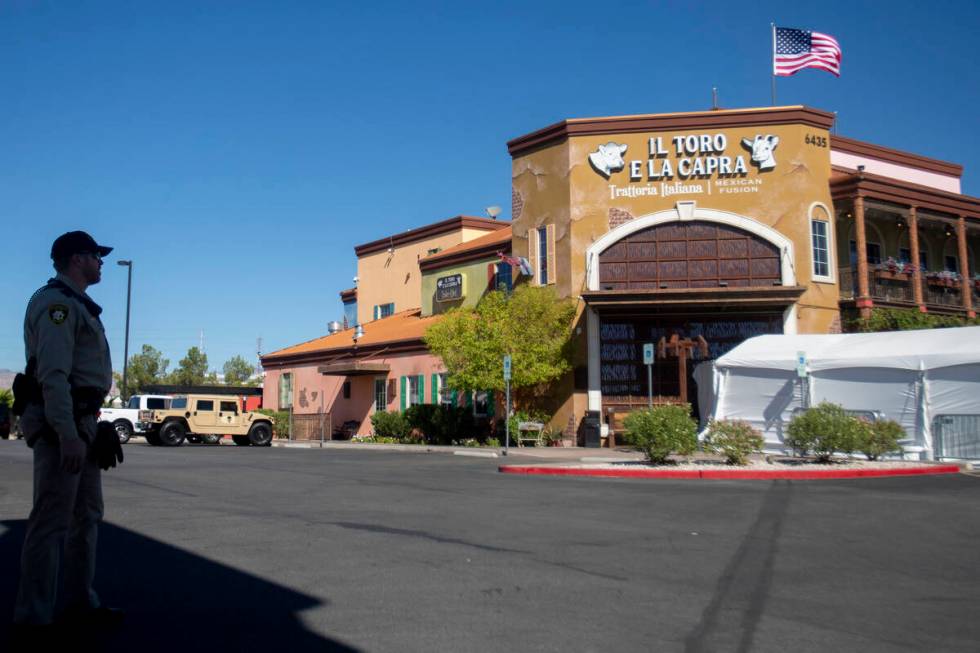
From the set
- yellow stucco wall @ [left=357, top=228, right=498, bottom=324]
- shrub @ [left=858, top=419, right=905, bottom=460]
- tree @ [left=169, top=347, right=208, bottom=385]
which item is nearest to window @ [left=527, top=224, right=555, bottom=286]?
yellow stucco wall @ [left=357, top=228, right=498, bottom=324]

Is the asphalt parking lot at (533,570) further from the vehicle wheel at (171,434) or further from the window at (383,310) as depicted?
the window at (383,310)

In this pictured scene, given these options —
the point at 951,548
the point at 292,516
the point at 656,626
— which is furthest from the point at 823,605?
the point at 292,516

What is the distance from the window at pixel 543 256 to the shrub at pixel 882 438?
13081mm

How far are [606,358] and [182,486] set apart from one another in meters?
16.9

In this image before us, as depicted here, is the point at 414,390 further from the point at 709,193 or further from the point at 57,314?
the point at 57,314

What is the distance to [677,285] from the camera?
90.2ft

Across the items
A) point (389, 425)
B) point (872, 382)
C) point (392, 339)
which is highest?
point (392, 339)

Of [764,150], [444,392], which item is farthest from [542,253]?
[764,150]

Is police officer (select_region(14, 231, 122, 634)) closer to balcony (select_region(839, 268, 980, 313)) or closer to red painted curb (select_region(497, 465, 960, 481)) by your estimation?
red painted curb (select_region(497, 465, 960, 481))

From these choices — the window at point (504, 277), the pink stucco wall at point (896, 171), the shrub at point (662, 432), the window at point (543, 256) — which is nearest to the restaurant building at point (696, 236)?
the window at point (543, 256)

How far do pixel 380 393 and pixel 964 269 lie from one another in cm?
2158

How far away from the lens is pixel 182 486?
514 inches

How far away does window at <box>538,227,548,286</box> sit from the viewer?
29.5 meters

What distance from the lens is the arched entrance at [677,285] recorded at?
27188mm
